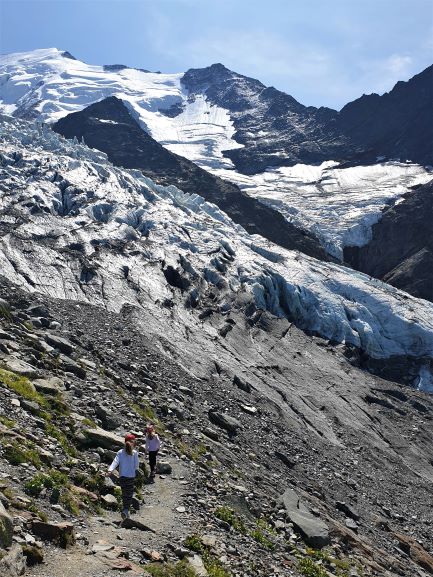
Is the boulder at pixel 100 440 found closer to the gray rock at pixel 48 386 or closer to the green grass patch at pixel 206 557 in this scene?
the gray rock at pixel 48 386

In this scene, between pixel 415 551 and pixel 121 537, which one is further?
pixel 415 551

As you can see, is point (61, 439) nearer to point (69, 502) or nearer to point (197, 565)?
point (69, 502)

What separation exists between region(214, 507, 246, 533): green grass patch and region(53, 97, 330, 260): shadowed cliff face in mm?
90481

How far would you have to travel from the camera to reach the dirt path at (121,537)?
11.9 m

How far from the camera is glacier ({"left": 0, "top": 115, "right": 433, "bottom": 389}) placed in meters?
54.3

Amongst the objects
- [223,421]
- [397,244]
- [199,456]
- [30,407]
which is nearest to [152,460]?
[30,407]

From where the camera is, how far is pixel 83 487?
16.2 m

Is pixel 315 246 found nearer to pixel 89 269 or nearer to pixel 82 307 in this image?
pixel 89 269

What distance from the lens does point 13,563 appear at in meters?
11.0

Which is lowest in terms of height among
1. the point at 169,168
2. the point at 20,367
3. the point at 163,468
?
the point at 163,468

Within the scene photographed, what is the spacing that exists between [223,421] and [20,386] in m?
14.9

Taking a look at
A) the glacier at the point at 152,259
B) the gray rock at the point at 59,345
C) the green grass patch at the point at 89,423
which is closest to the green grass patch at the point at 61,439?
the green grass patch at the point at 89,423

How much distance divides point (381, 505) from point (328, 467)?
3647 mm

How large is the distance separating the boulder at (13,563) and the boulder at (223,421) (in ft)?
70.1
